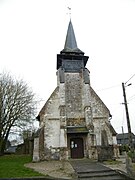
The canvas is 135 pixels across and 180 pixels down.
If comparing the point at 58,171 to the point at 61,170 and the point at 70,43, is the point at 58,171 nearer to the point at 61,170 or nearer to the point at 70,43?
the point at 61,170

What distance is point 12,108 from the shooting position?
2403cm

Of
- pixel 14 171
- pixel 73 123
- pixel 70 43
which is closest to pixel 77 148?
pixel 73 123

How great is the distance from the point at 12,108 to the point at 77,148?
30.8ft

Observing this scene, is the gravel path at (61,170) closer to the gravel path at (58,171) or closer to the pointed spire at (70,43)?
the gravel path at (58,171)

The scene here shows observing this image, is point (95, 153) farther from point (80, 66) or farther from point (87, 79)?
point (80, 66)

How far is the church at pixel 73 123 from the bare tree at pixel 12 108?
284cm

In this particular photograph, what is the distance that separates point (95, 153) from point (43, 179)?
12130 mm

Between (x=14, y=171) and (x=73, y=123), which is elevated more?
(x=73, y=123)

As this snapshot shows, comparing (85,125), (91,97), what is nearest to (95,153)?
(85,125)

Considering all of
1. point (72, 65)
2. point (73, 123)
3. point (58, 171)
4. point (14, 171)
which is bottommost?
point (58, 171)

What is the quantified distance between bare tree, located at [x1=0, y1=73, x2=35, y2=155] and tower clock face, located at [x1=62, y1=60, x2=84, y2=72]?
6.33 metres

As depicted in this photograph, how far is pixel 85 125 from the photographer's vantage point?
21.8 metres

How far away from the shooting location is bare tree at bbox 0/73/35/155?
2375 cm

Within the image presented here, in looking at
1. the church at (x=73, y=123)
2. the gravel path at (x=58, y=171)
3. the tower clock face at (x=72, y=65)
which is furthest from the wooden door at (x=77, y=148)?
the tower clock face at (x=72, y=65)
